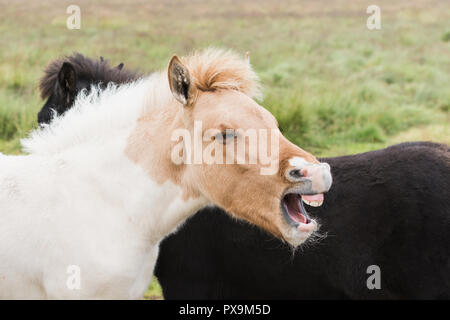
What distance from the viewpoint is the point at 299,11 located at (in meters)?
25.0

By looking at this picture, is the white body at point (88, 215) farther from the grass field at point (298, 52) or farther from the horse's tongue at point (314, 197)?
the grass field at point (298, 52)

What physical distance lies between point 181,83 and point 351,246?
5.23ft

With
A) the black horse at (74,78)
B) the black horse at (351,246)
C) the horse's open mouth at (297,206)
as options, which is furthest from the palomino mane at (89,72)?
the horse's open mouth at (297,206)

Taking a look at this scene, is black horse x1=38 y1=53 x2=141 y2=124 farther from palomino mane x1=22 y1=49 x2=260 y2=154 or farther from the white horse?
the white horse

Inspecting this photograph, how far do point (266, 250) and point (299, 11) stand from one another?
899 inches

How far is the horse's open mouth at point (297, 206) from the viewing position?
2770mm

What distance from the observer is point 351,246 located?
11.5 ft

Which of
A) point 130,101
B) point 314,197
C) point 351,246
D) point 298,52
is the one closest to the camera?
point 314,197

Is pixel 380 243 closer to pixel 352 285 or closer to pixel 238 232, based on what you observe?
pixel 352 285

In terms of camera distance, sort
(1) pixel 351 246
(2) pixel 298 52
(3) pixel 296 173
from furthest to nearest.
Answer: (2) pixel 298 52, (1) pixel 351 246, (3) pixel 296 173

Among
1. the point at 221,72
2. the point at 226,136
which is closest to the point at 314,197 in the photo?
the point at 226,136

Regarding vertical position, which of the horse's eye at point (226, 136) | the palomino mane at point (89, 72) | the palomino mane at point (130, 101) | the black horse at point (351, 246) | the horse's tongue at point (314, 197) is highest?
the palomino mane at point (89, 72)

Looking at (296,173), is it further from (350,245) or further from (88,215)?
(88,215)

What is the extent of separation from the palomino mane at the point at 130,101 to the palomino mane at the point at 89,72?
3.78 ft
